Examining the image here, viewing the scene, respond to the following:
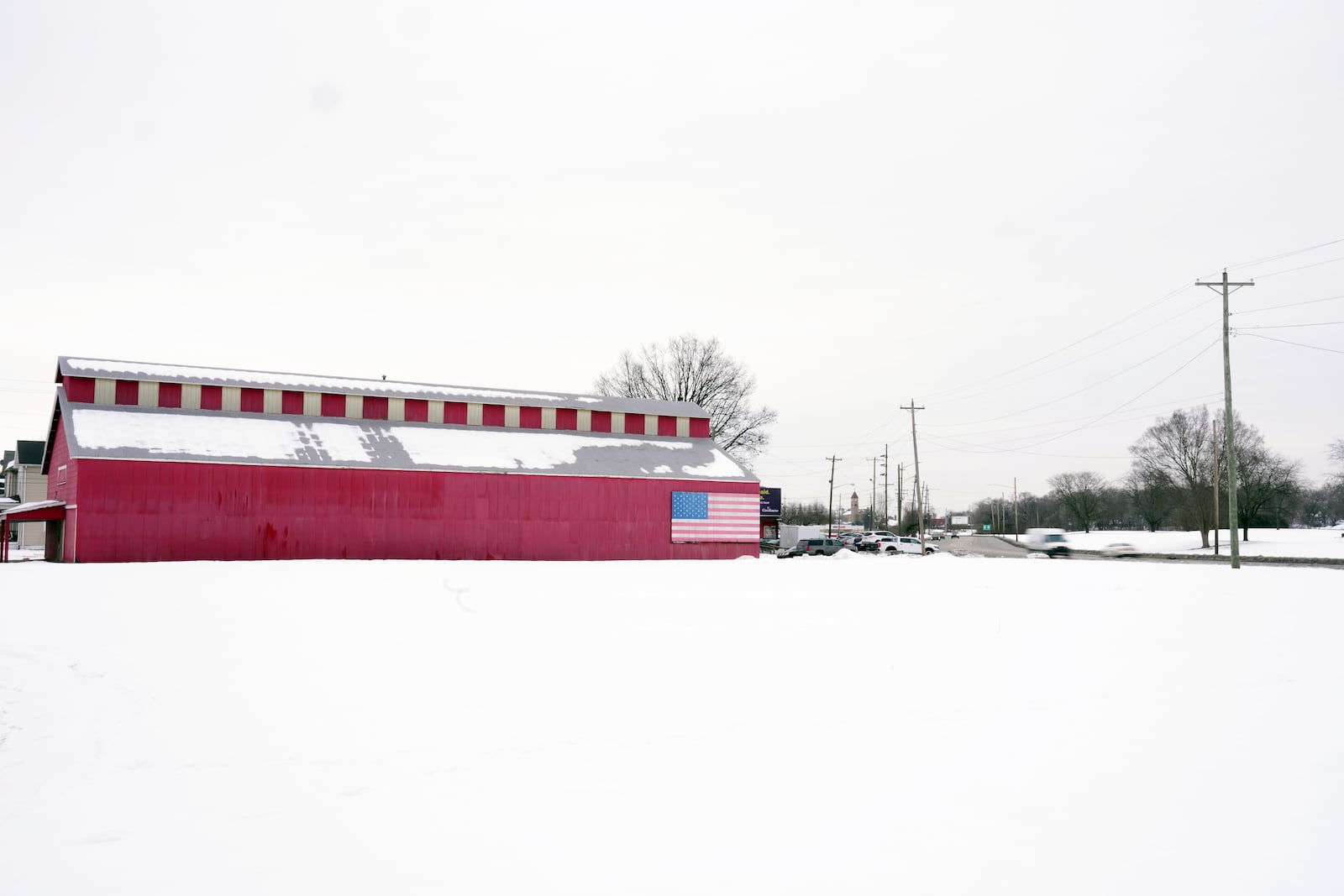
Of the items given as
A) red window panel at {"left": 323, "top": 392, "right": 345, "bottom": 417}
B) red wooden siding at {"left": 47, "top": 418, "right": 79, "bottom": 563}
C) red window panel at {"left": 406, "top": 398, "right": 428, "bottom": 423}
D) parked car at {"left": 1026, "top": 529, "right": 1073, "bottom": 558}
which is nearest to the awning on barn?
red wooden siding at {"left": 47, "top": 418, "right": 79, "bottom": 563}

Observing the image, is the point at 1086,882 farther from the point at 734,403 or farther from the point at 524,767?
the point at 734,403

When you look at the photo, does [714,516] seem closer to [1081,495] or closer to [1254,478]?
[1254,478]

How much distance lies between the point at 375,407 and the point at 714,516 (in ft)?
53.0

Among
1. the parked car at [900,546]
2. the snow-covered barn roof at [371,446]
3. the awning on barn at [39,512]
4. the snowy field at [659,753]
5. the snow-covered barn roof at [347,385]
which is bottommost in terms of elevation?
the parked car at [900,546]

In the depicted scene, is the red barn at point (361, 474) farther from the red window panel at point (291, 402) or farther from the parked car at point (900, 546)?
the parked car at point (900, 546)

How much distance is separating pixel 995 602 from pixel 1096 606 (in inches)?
87.6

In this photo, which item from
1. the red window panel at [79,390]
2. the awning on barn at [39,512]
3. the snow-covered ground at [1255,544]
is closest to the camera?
the awning on barn at [39,512]

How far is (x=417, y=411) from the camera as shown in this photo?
1634 inches

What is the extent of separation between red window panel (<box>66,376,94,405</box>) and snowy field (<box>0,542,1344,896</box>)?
21412 millimetres

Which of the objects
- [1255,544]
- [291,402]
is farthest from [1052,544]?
[291,402]

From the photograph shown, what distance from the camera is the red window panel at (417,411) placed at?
41312 millimetres

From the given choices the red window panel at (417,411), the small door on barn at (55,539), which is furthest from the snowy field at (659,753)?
the red window panel at (417,411)

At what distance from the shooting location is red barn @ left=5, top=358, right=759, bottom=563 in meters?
32.6

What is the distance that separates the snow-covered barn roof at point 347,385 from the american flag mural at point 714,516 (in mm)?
6647
